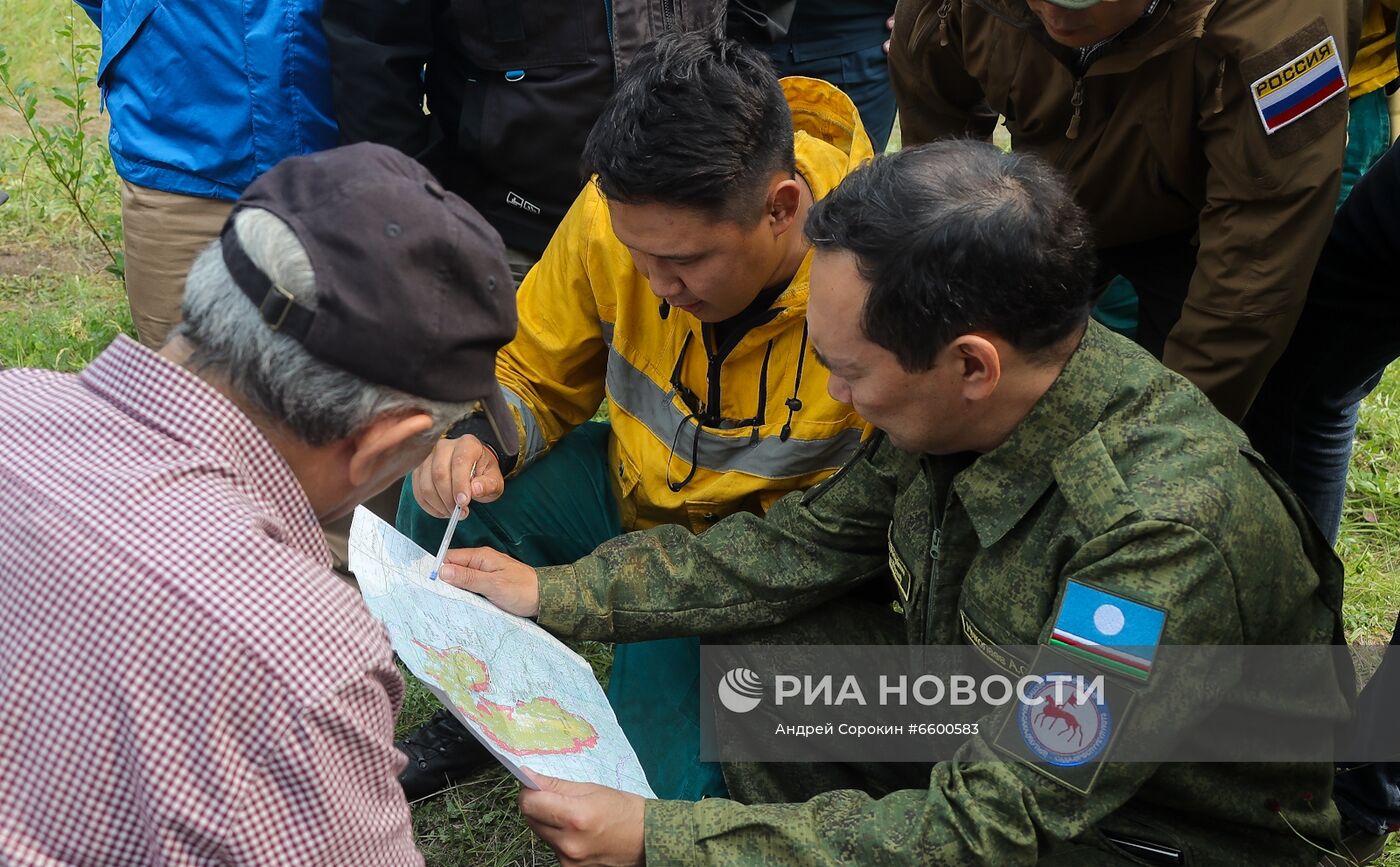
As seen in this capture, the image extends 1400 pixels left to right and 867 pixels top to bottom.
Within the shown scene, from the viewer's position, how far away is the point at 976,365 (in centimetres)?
200

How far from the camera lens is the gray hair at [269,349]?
1.50 metres

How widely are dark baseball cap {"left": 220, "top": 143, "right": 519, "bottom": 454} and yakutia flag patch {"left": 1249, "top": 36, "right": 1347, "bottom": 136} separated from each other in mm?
1631

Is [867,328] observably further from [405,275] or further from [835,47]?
[835,47]

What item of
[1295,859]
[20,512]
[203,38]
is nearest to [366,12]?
[203,38]

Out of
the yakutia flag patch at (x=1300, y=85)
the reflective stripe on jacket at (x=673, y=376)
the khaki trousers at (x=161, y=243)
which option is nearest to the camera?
the yakutia flag patch at (x=1300, y=85)

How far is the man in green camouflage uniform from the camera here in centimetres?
190

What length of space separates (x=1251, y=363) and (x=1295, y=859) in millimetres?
1027

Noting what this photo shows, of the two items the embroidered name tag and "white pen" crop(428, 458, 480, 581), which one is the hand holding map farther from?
the embroidered name tag

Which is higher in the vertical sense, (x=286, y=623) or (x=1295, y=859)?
(x=286, y=623)

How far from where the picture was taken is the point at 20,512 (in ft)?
4.75

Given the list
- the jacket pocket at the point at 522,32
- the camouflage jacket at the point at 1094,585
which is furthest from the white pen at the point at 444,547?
the jacket pocket at the point at 522,32

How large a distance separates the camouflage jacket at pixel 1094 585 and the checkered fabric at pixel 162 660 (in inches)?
29.6

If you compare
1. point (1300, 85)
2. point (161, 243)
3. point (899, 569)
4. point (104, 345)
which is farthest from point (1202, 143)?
point (104, 345)

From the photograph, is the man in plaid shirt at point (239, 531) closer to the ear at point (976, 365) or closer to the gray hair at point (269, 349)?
the gray hair at point (269, 349)
